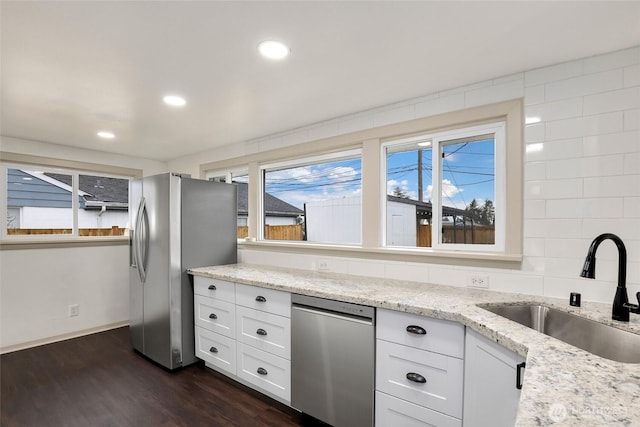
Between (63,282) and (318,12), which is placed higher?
(318,12)

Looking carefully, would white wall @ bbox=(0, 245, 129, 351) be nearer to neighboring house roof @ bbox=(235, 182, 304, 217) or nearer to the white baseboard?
the white baseboard

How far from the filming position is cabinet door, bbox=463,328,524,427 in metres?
1.25

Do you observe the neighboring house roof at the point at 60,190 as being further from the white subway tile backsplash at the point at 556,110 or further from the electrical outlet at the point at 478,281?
the white subway tile backsplash at the point at 556,110

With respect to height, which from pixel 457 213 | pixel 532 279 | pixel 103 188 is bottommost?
pixel 532 279

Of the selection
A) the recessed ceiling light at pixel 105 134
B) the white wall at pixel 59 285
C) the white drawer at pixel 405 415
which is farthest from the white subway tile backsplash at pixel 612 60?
the white wall at pixel 59 285

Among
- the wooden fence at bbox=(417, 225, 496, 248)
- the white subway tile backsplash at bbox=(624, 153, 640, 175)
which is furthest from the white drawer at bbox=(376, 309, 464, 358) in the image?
the white subway tile backsplash at bbox=(624, 153, 640, 175)

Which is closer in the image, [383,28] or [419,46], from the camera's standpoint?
[383,28]

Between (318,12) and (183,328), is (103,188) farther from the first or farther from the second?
(318,12)

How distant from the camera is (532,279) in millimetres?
1883

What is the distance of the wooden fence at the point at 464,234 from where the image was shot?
2.14 meters

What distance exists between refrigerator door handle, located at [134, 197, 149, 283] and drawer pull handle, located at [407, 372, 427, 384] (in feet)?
8.65

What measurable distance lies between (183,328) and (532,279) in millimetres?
2828

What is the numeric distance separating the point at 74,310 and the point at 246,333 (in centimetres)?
263

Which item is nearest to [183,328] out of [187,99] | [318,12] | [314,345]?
[314,345]
